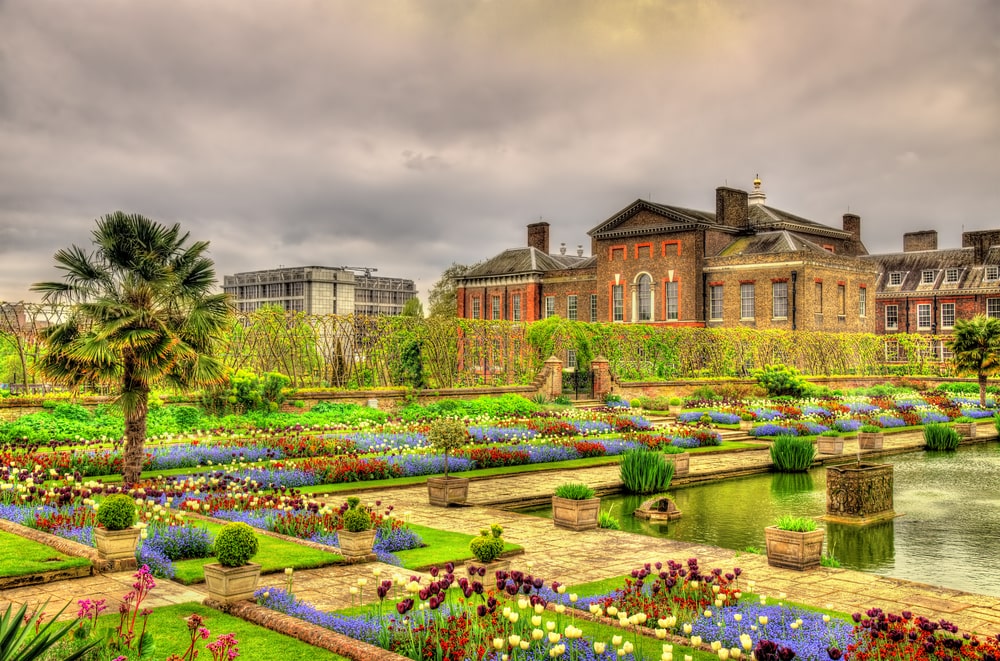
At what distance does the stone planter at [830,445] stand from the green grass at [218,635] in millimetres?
18391

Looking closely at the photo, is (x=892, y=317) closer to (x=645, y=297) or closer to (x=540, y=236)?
(x=645, y=297)

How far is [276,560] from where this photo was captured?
962 cm

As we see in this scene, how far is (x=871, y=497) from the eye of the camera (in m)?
14.3

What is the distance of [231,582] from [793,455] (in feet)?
49.5

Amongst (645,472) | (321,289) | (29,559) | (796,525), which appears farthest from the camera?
(321,289)

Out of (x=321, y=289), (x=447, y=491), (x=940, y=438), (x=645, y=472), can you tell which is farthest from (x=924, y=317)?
(x=321, y=289)

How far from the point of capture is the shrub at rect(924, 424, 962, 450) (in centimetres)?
2453

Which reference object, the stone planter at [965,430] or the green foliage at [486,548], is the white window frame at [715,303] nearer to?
the stone planter at [965,430]

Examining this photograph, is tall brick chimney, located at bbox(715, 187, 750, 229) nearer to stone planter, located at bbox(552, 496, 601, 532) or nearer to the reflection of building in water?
stone planter, located at bbox(552, 496, 601, 532)

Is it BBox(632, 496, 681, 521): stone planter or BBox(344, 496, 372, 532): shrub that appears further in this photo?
BBox(632, 496, 681, 521): stone planter

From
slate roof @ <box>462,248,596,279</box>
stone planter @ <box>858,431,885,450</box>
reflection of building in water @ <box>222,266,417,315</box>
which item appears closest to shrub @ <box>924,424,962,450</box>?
stone planter @ <box>858,431,885,450</box>

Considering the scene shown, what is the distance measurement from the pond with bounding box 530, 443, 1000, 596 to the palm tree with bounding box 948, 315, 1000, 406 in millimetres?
15728

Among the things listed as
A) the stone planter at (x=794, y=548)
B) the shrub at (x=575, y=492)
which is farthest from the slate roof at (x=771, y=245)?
the stone planter at (x=794, y=548)

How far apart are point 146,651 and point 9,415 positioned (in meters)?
17.2
